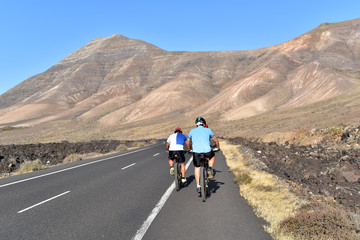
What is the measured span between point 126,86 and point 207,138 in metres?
126

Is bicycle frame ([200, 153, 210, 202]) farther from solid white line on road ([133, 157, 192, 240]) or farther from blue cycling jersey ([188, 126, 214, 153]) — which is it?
solid white line on road ([133, 157, 192, 240])

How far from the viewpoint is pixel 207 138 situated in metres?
7.12

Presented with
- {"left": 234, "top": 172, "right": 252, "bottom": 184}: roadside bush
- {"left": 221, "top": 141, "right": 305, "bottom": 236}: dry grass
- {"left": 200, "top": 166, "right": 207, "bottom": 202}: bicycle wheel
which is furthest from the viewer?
{"left": 234, "top": 172, "right": 252, "bottom": 184}: roadside bush

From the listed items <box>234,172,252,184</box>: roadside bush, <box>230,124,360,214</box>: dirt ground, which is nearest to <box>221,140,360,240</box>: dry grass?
<box>234,172,252,184</box>: roadside bush

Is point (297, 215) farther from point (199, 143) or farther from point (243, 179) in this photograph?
point (243, 179)

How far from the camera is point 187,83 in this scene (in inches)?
4503

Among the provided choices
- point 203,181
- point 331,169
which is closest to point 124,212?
point 203,181

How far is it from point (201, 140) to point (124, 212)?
2.56 m

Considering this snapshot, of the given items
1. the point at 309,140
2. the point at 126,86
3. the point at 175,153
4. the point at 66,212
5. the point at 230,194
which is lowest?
the point at 309,140

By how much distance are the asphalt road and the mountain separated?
62970 millimetres

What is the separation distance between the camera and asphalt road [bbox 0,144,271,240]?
502 cm

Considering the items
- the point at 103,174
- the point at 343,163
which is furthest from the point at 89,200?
the point at 343,163

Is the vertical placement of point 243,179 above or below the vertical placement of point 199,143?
below

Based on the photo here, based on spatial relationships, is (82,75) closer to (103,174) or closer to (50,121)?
(50,121)
